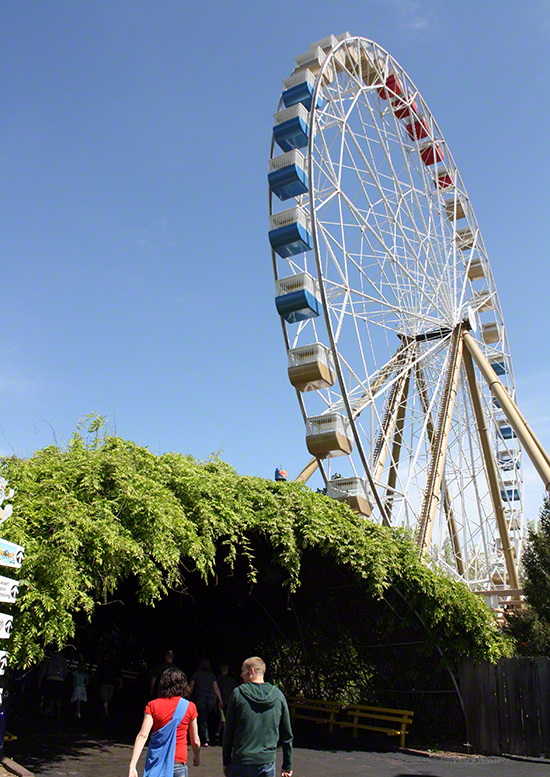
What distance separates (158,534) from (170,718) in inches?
138

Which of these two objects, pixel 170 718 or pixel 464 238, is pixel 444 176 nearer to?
pixel 464 238

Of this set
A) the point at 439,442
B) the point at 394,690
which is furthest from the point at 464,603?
the point at 439,442

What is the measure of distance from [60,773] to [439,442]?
14.2m

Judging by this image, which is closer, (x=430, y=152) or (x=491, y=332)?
(x=430, y=152)

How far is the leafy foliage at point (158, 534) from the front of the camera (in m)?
6.65

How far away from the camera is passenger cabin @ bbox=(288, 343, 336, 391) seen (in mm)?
16219

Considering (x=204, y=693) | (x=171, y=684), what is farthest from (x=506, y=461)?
(x=171, y=684)

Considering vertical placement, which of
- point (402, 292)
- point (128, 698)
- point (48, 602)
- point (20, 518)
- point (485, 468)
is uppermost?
point (402, 292)

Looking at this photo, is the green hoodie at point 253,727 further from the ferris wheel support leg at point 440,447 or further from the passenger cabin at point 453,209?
the passenger cabin at point 453,209

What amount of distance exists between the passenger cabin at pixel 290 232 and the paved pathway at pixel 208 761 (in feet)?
38.1

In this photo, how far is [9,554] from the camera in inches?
214

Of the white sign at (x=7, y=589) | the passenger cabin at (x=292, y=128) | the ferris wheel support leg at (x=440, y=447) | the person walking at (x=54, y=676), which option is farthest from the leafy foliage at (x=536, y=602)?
the passenger cabin at (x=292, y=128)

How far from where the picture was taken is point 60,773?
736 cm

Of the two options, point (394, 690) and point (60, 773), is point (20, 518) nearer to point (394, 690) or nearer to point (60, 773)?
point (60, 773)
